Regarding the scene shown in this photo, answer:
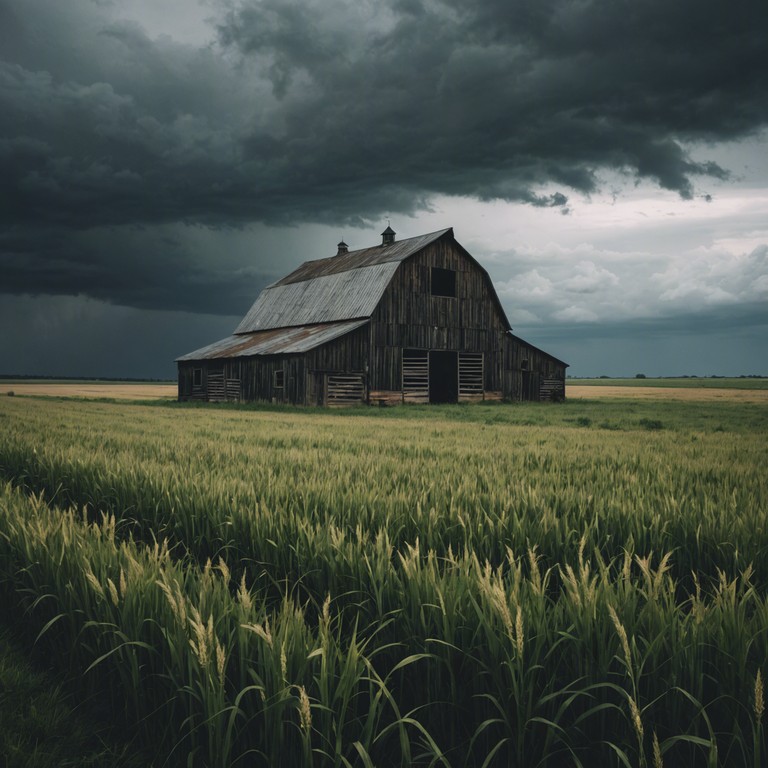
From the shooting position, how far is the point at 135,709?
2791 mm

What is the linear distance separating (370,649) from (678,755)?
1315 mm

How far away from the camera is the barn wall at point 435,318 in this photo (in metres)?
37.8

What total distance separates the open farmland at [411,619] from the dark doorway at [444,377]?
34.7m

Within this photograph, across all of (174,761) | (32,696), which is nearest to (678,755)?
(174,761)

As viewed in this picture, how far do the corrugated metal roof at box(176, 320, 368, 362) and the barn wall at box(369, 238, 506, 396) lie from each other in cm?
218

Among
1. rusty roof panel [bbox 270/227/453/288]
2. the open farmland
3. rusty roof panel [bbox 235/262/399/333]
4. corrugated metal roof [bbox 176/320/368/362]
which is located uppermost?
rusty roof panel [bbox 270/227/453/288]

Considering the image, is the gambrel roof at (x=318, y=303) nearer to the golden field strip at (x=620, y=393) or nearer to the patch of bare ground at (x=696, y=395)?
the golden field strip at (x=620, y=393)

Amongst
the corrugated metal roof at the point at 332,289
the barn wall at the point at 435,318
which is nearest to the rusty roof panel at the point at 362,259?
the corrugated metal roof at the point at 332,289

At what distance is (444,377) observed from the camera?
149 ft

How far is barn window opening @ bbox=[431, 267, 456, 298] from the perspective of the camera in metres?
40.0

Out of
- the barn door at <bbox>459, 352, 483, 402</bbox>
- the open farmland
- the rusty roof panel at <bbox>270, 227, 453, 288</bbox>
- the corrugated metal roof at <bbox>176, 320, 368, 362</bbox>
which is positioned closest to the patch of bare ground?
the barn door at <bbox>459, 352, 483, 402</bbox>

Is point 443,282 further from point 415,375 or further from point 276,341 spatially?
point 276,341

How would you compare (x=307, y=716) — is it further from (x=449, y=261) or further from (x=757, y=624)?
(x=449, y=261)

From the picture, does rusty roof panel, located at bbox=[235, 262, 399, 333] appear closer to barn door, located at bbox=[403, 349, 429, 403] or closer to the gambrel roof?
the gambrel roof
